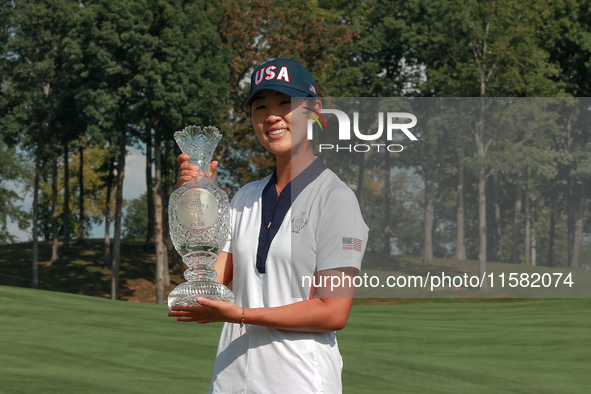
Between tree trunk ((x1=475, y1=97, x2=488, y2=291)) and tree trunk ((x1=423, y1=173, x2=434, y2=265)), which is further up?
tree trunk ((x1=475, y1=97, x2=488, y2=291))

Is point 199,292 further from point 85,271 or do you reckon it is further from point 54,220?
point 54,220

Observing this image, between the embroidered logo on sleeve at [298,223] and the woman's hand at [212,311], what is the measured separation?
40 cm

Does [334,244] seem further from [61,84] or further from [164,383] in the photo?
[61,84]

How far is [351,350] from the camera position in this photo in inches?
581

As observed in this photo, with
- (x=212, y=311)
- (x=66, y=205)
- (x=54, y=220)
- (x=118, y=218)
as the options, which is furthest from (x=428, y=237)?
(x=66, y=205)

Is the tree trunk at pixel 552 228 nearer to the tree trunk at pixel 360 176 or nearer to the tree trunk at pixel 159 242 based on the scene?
the tree trunk at pixel 360 176

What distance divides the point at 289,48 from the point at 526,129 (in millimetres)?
16446

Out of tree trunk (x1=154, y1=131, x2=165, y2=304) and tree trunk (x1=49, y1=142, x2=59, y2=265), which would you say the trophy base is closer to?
tree trunk (x1=154, y1=131, x2=165, y2=304)

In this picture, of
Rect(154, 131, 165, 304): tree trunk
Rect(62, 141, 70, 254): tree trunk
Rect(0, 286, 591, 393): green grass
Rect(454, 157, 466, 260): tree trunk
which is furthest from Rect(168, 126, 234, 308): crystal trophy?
Rect(62, 141, 70, 254): tree trunk

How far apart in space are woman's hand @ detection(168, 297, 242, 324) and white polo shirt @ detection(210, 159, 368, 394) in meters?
0.15

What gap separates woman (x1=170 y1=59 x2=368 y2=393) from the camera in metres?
2.89

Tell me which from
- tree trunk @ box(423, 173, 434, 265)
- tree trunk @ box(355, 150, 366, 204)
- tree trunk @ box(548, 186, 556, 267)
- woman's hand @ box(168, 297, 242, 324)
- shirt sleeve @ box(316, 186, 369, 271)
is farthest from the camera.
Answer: tree trunk @ box(548, 186, 556, 267)

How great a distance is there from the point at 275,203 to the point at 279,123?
34 cm

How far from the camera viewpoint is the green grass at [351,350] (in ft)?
36.9
